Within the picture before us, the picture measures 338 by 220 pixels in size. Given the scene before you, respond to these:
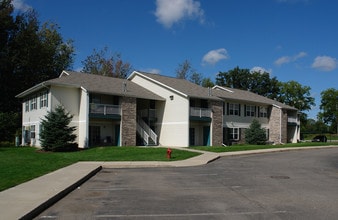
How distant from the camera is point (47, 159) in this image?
69.9 feet

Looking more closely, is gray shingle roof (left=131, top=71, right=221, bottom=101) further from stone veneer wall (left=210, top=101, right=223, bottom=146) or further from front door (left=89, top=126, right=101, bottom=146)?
front door (left=89, top=126, right=101, bottom=146)

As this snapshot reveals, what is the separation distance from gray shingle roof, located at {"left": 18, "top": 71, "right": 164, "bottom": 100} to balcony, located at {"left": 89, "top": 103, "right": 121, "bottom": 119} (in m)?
1.17

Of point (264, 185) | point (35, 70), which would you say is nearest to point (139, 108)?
point (35, 70)

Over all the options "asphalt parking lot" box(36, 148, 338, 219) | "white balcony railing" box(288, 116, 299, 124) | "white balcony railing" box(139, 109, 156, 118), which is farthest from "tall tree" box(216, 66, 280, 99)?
"asphalt parking lot" box(36, 148, 338, 219)

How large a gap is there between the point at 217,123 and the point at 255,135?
5.49 metres

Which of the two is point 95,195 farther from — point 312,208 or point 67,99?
point 67,99

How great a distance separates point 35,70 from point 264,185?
138 feet

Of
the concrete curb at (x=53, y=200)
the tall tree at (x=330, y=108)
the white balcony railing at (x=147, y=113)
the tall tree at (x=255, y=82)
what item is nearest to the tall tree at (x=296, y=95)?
the tall tree at (x=255, y=82)

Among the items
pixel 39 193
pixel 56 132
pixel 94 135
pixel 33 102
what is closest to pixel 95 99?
pixel 94 135

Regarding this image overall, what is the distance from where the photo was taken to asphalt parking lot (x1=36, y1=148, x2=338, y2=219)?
8203mm

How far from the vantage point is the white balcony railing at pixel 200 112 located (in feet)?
116

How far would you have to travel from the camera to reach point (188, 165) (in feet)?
65.7

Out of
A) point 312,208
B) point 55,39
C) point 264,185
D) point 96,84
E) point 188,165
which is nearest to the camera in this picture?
point 312,208

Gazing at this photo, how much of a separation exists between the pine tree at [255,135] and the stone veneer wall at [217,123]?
451 cm
